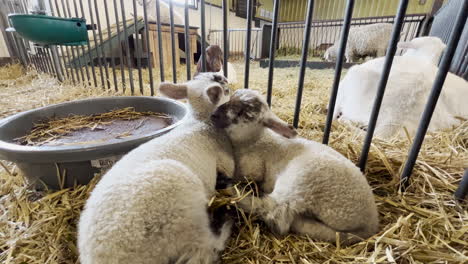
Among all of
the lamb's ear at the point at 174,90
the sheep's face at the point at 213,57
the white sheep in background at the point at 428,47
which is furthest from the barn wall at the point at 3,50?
the white sheep in background at the point at 428,47

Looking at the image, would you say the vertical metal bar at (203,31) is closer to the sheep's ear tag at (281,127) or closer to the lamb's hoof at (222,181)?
the sheep's ear tag at (281,127)

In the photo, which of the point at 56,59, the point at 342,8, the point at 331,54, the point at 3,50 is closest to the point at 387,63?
the point at 56,59

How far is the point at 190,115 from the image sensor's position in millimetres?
1470

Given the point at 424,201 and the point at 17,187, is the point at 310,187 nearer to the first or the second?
the point at 424,201

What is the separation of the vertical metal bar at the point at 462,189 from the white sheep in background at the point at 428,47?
1.60 metres

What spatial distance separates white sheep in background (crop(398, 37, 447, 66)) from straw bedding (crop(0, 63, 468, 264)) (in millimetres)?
980

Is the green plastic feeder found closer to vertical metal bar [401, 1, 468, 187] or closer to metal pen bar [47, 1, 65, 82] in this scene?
metal pen bar [47, 1, 65, 82]

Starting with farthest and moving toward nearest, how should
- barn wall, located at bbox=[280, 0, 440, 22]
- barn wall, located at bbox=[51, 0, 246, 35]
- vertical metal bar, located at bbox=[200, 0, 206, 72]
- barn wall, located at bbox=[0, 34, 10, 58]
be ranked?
barn wall, located at bbox=[280, 0, 440, 22]
barn wall, located at bbox=[51, 0, 246, 35]
barn wall, located at bbox=[0, 34, 10, 58]
vertical metal bar, located at bbox=[200, 0, 206, 72]

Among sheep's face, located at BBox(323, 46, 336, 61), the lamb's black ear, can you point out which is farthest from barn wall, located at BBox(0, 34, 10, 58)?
sheep's face, located at BBox(323, 46, 336, 61)

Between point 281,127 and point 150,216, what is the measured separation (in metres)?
0.70

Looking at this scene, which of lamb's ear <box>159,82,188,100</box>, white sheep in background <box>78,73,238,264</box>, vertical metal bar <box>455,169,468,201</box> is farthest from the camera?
lamb's ear <box>159,82,188,100</box>

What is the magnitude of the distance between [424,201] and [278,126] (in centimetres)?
72

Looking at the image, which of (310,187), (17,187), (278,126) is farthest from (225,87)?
(17,187)

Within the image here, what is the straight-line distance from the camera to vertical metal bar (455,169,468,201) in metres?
0.94
